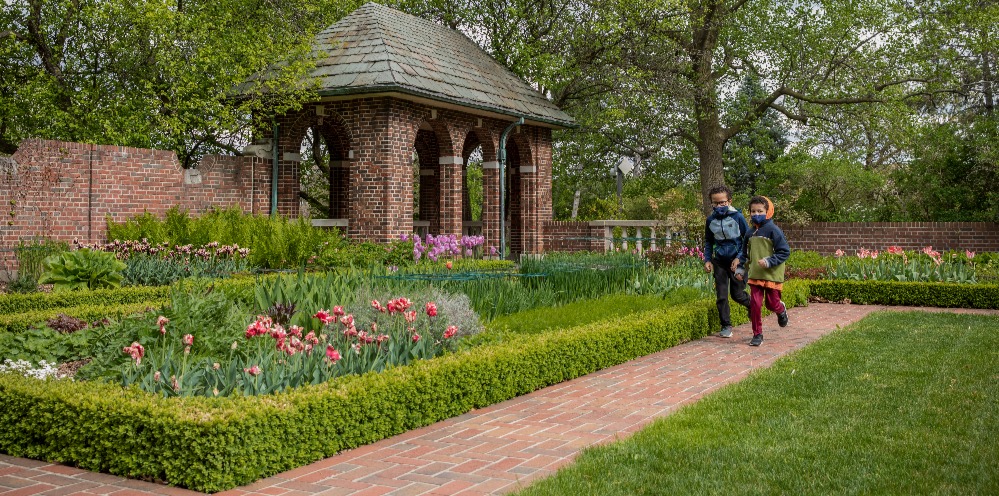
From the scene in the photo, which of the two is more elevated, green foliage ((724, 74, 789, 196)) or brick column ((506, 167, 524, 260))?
green foliage ((724, 74, 789, 196))

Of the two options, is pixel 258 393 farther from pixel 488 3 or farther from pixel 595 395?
pixel 488 3

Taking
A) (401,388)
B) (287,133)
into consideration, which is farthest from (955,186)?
(401,388)

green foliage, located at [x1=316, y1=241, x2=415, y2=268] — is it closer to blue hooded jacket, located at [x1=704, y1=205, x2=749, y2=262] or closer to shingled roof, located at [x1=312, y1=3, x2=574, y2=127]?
shingled roof, located at [x1=312, y1=3, x2=574, y2=127]

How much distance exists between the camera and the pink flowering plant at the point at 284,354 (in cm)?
552

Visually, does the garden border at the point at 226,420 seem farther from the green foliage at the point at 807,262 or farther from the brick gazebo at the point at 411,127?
the green foliage at the point at 807,262

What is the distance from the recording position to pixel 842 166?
1268 inches

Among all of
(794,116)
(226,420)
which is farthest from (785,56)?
(226,420)

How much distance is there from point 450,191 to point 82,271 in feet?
29.6

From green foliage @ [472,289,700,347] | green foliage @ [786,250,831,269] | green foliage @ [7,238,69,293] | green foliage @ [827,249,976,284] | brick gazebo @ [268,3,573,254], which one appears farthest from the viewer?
green foliage @ [786,250,831,269]

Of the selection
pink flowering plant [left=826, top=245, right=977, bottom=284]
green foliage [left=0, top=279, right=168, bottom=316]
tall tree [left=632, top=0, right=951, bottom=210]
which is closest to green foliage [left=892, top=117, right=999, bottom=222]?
tall tree [left=632, top=0, right=951, bottom=210]

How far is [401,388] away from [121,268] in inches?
288

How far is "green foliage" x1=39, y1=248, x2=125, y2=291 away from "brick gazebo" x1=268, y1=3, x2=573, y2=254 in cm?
600

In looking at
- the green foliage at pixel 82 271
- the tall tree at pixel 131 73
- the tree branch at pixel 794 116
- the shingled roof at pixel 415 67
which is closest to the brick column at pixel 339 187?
→ the tall tree at pixel 131 73

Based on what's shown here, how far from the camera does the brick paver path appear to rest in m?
4.59
